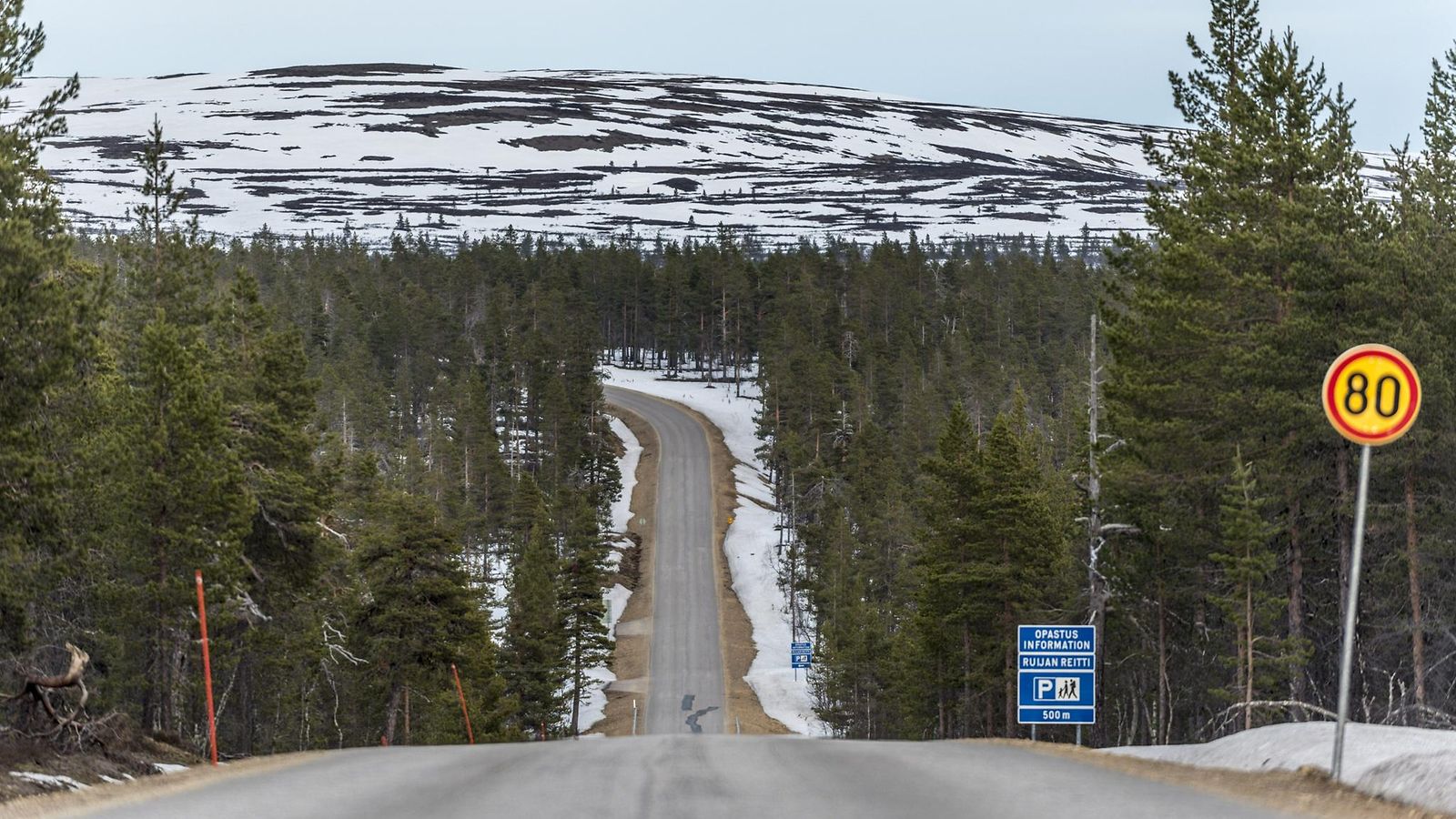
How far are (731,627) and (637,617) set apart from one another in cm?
580

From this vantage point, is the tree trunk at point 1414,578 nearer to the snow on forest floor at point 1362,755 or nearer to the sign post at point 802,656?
the snow on forest floor at point 1362,755

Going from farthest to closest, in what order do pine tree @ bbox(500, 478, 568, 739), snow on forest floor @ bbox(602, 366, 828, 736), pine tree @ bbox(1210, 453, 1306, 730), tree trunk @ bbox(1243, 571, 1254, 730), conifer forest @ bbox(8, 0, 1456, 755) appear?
snow on forest floor @ bbox(602, 366, 828, 736)
pine tree @ bbox(500, 478, 568, 739)
tree trunk @ bbox(1243, 571, 1254, 730)
pine tree @ bbox(1210, 453, 1306, 730)
conifer forest @ bbox(8, 0, 1456, 755)

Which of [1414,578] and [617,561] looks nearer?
[1414,578]

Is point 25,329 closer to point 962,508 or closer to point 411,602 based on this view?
point 411,602

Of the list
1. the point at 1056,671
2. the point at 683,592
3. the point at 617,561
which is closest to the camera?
the point at 1056,671

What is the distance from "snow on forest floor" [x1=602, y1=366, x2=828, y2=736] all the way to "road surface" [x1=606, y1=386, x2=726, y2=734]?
7.27ft

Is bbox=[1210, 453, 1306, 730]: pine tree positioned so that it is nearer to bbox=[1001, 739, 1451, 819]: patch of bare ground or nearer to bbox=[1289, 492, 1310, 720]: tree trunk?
bbox=[1289, 492, 1310, 720]: tree trunk

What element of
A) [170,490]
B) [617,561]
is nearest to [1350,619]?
[170,490]

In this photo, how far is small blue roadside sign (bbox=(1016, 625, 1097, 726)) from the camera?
942 inches

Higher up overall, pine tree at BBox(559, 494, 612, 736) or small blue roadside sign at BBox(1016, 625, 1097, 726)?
small blue roadside sign at BBox(1016, 625, 1097, 726)

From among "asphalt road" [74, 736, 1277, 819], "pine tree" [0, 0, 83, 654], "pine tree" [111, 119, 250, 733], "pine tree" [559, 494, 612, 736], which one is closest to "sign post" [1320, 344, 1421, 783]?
"asphalt road" [74, 736, 1277, 819]

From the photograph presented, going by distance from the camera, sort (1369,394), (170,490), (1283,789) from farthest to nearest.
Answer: (170,490), (1283,789), (1369,394)

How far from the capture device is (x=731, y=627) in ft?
278

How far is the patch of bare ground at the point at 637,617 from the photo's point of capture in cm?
7012
